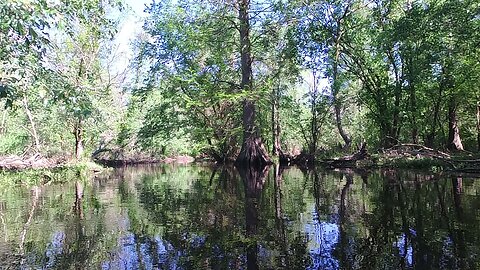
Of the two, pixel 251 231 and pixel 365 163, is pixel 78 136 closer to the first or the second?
pixel 365 163

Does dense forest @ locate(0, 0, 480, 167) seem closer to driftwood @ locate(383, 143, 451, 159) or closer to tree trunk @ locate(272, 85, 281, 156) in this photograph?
tree trunk @ locate(272, 85, 281, 156)

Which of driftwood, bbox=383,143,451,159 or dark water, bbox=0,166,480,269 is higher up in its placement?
driftwood, bbox=383,143,451,159

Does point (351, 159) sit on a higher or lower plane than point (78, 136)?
lower

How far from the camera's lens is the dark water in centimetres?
447

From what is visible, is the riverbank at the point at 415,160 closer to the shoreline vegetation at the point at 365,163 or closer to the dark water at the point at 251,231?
the shoreline vegetation at the point at 365,163

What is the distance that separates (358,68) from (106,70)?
739 inches

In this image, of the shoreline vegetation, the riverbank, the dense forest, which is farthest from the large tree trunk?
the riverbank

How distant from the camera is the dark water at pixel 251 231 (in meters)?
4.47

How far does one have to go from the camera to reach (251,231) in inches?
231

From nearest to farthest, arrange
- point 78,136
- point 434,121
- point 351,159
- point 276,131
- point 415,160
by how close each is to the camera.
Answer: point 415,160, point 434,121, point 351,159, point 78,136, point 276,131

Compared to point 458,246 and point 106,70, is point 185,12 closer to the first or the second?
point 106,70

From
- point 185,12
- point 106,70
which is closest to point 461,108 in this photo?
point 185,12

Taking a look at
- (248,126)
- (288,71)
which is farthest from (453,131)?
(248,126)

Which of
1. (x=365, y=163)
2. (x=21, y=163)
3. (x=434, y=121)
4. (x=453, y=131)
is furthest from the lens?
(x=453, y=131)
